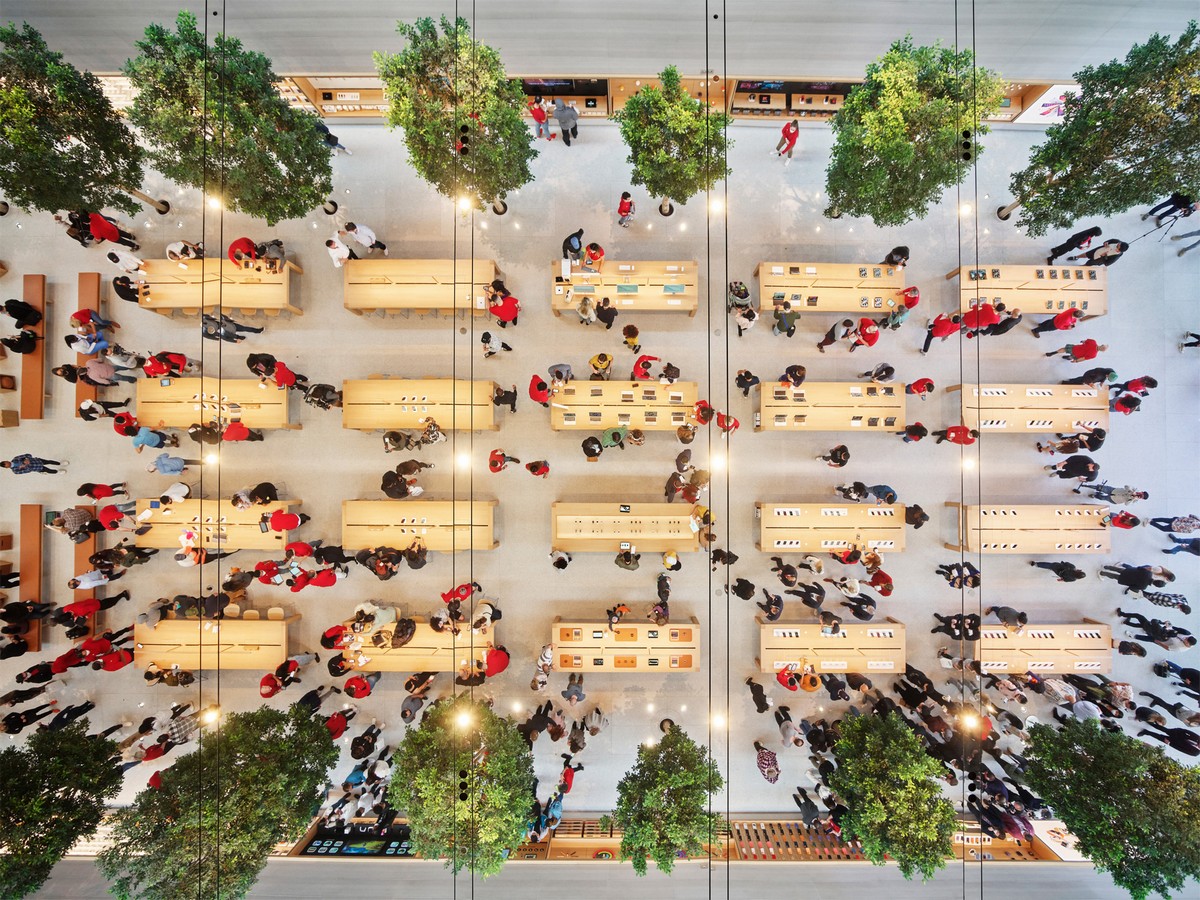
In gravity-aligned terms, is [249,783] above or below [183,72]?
below

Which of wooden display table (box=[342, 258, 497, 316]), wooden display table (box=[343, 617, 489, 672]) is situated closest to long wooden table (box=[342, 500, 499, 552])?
wooden display table (box=[343, 617, 489, 672])

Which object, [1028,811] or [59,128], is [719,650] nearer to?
[1028,811]

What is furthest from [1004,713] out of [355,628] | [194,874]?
[194,874]

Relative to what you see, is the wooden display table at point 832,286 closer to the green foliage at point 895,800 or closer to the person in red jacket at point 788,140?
the person in red jacket at point 788,140

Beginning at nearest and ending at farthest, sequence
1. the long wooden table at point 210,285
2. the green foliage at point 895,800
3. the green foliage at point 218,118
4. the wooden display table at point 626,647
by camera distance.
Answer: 1. the green foliage at point 218,118
2. the green foliage at point 895,800
3. the long wooden table at point 210,285
4. the wooden display table at point 626,647

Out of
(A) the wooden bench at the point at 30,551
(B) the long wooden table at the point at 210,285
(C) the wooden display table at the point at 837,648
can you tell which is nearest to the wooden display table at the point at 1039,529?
(C) the wooden display table at the point at 837,648

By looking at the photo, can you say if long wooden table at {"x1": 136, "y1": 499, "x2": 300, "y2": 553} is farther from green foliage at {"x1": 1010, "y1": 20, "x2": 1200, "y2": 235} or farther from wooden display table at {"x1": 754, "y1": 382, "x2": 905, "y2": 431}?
green foliage at {"x1": 1010, "y1": 20, "x2": 1200, "y2": 235}
